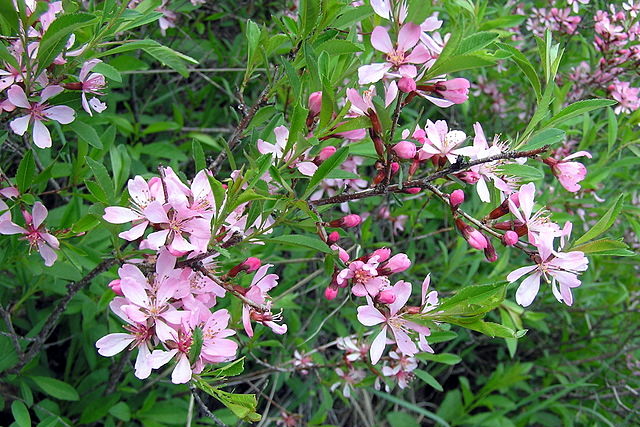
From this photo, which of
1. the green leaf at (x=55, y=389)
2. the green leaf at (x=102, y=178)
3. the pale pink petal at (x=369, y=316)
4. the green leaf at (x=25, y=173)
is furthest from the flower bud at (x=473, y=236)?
the green leaf at (x=55, y=389)

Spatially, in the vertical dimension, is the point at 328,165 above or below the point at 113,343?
above

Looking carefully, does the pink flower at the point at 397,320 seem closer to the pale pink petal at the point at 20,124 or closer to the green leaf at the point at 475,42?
the green leaf at the point at 475,42

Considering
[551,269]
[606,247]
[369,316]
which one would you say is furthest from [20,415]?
[606,247]

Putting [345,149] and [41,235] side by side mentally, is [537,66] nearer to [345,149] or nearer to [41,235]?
[345,149]

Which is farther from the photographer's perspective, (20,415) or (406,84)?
(20,415)

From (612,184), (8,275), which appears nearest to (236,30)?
(8,275)

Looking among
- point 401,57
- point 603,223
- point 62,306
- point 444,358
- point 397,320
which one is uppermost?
point 401,57

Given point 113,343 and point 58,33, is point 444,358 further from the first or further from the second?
point 58,33
